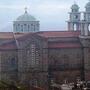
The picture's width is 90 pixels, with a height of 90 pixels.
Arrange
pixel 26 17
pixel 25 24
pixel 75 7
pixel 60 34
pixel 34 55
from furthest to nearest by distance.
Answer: pixel 26 17, pixel 25 24, pixel 75 7, pixel 60 34, pixel 34 55

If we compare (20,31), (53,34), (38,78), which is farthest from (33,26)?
(38,78)

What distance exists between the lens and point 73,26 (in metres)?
67.4

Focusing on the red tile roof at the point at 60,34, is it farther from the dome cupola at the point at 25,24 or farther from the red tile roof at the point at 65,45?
the dome cupola at the point at 25,24

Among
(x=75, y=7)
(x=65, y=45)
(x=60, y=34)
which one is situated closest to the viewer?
(x=65, y=45)

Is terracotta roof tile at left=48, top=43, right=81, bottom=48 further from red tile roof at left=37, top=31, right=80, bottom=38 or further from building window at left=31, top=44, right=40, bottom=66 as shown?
building window at left=31, top=44, right=40, bottom=66

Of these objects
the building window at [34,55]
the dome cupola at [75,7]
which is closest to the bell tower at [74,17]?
the dome cupola at [75,7]

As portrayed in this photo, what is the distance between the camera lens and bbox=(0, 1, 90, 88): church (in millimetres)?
57375

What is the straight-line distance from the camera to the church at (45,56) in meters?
57.4

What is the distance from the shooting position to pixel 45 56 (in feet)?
192

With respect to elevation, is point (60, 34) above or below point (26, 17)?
below

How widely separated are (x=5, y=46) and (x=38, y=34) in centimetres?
353

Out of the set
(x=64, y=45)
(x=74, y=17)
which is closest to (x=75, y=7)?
(x=74, y=17)

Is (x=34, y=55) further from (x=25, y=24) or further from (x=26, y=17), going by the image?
(x=26, y=17)

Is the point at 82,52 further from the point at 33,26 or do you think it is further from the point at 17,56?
the point at 33,26
